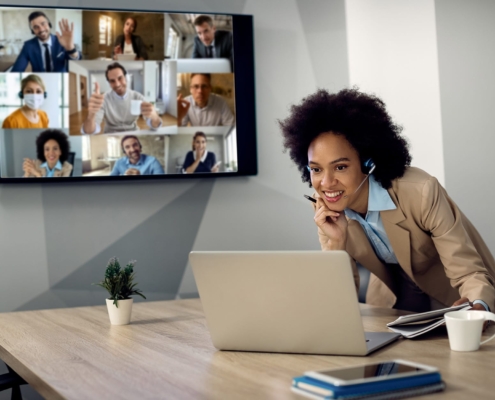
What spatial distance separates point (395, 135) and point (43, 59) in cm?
171

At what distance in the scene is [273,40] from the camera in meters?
3.54

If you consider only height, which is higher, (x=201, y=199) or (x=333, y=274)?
(x=201, y=199)

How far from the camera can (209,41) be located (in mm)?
3385

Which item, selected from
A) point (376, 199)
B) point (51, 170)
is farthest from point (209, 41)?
point (376, 199)

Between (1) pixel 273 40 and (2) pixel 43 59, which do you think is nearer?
(2) pixel 43 59

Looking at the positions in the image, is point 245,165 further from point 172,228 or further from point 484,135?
point 484,135

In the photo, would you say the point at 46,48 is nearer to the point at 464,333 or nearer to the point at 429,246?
the point at 429,246

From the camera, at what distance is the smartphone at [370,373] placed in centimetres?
112

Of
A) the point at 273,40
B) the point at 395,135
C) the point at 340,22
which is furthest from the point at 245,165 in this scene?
the point at 395,135

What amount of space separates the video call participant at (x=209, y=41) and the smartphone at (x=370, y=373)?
2.41 meters

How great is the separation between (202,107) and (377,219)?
137 centimetres

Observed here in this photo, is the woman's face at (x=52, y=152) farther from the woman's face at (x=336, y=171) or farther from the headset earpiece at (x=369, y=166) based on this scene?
the headset earpiece at (x=369, y=166)

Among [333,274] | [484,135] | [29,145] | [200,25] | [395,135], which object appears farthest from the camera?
[484,135]

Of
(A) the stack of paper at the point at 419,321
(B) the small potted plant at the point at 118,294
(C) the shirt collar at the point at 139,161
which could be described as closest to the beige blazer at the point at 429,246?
(A) the stack of paper at the point at 419,321
